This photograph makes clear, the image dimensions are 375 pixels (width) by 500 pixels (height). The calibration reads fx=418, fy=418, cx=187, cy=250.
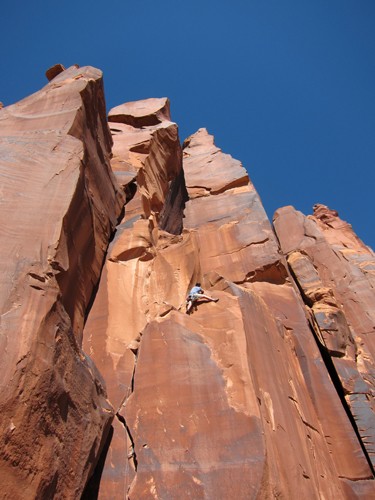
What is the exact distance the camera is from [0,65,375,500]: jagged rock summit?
5199 mm

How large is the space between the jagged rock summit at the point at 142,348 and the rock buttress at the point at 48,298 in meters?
0.02

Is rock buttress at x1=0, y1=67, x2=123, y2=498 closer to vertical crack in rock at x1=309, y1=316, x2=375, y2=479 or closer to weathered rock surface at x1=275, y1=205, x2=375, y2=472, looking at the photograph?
vertical crack in rock at x1=309, y1=316, x2=375, y2=479

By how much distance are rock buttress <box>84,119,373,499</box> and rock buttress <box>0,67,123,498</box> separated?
2.14 feet

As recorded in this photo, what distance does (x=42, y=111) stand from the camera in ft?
31.9

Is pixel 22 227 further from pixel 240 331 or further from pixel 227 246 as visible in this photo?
pixel 227 246

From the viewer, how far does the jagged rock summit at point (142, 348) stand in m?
5.20

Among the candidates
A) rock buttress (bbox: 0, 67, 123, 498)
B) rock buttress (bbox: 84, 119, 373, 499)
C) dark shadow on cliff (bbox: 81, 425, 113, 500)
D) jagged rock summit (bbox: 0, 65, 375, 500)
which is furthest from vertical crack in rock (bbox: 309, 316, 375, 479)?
rock buttress (bbox: 0, 67, 123, 498)

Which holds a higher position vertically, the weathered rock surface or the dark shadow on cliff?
the weathered rock surface

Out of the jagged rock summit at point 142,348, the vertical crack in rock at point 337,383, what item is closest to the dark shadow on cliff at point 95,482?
the jagged rock summit at point 142,348

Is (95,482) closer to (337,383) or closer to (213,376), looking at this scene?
(213,376)

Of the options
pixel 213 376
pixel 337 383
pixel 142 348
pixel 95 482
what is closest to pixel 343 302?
pixel 337 383

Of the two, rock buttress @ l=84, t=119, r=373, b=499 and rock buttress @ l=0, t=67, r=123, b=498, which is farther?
rock buttress @ l=84, t=119, r=373, b=499

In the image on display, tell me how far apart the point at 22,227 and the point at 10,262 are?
0.80 m

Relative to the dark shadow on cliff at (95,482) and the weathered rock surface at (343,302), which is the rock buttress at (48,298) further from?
the weathered rock surface at (343,302)
